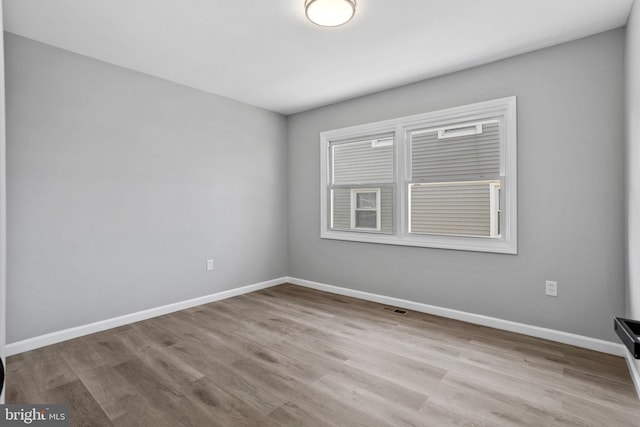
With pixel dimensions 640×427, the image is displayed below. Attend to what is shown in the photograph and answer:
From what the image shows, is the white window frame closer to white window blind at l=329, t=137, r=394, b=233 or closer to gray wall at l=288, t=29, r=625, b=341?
white window blind at l=329, t=137, r=394, b=233

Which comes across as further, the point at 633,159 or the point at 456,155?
the point at 456,155

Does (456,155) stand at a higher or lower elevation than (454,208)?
higher

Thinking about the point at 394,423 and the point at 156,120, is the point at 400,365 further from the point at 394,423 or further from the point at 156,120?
the point at 156,120

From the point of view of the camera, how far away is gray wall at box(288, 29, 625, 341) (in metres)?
2.55

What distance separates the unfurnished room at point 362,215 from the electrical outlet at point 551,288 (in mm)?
10

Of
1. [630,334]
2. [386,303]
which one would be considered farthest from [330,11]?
[386,303]

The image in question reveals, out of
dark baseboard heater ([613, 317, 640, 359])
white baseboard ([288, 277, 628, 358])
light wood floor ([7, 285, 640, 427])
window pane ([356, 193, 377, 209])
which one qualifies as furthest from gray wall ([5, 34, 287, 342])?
dark baseboard heater ([613, 317, 640, 359])

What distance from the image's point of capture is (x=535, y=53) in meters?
2.85

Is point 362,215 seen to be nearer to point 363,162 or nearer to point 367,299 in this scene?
point 363,162

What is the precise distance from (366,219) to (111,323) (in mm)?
2905

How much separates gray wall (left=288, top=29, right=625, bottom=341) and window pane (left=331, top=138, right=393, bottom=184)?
570 mm

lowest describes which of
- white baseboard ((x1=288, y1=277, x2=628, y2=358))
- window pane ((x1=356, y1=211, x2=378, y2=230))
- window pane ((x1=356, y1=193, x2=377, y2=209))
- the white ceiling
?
white baseboard ((x1=288, y1=277, x2=628, y2=358))

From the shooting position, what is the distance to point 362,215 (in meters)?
4.20

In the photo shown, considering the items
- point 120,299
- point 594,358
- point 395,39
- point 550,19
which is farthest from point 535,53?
point 120,299
